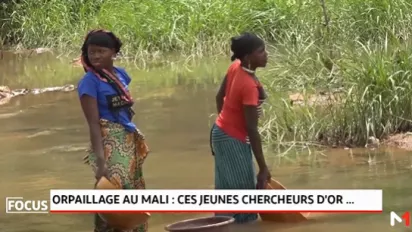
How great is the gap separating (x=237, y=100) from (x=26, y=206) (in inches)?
87.6

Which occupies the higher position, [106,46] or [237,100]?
[106,46]

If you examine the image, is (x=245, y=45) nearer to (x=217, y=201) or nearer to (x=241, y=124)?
(x=241, y=124)

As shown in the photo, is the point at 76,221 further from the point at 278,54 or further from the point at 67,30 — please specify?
the point at 67,30

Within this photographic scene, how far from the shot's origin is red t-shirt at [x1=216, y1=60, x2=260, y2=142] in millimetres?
4973

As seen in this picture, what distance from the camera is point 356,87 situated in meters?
7.62

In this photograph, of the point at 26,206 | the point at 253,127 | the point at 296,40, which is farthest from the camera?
the point at 296,40

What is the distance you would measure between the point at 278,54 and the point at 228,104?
4264 millimetres

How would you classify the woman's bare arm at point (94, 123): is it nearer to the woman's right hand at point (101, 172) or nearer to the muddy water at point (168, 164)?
the woman's right hand at point (101, 172)

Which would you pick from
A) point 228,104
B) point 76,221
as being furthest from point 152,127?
point 228,104

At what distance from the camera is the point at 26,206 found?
6.49 meters

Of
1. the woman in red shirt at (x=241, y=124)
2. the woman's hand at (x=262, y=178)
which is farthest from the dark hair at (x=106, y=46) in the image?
the woman's hand at (x=262, y=178)

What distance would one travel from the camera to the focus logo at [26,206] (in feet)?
20.8

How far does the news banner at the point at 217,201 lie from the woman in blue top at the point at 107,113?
0.10 metres

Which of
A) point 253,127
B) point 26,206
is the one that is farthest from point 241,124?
point 26,206
